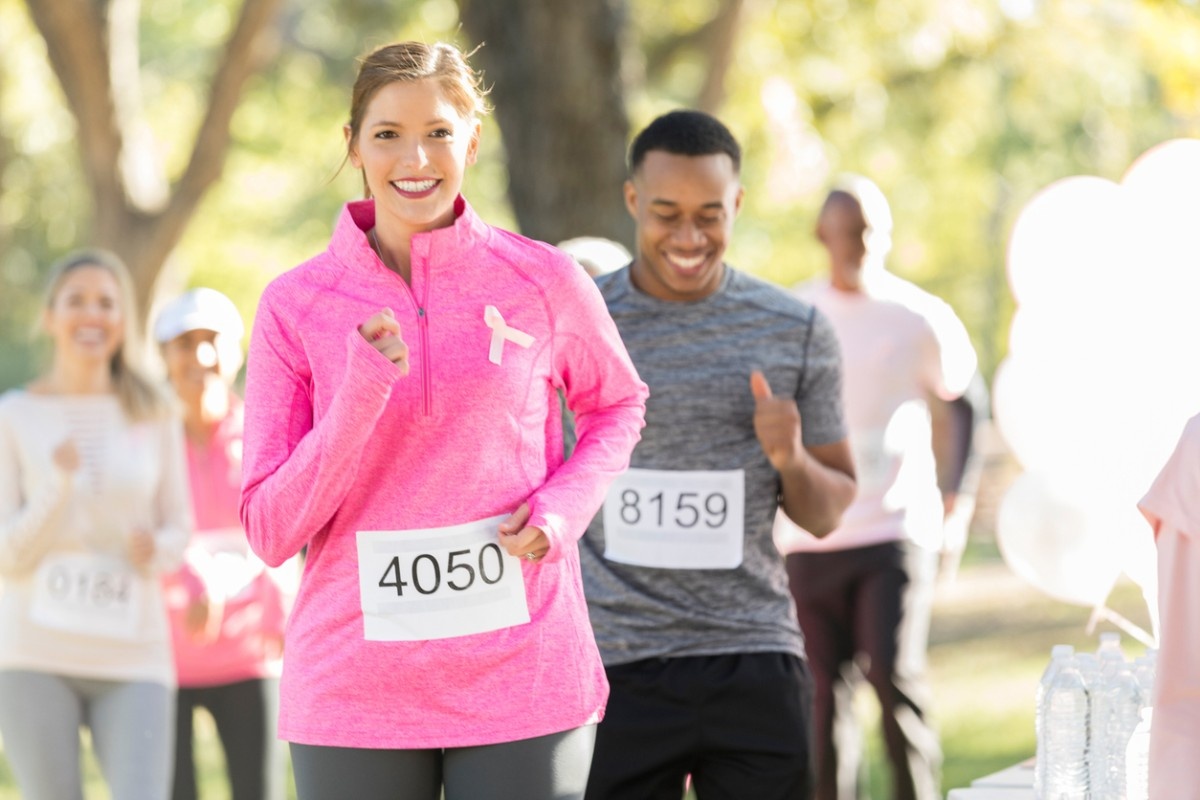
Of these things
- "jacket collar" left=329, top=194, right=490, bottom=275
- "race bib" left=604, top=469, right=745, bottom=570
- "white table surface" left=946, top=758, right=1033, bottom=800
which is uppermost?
"jacket collar" left=329, top=194, right=490, bottom=275

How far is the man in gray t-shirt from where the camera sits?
404 cm

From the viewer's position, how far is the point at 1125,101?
18.2 meters

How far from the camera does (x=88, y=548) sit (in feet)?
18.3

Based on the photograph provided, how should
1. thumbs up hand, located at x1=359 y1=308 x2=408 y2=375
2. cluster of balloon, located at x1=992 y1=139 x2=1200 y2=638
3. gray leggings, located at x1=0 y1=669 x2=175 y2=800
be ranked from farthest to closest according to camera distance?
gray leggings, located at x1=0 y1=669 x2=175 y2=800 < cluster of balloon, located at x1=992 y1=139 x2=1200 y2=638 < thumbs up hand, located at x1=359 y1=308 x2=408 y2=375

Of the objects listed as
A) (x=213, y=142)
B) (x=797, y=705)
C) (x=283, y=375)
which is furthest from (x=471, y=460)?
(x=213, y=142)

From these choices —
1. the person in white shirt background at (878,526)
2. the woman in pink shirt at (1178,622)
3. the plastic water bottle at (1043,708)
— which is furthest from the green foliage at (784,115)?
the woman in pink shirt at (1178,622)

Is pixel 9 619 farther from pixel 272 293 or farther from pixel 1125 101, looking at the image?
pixel 1125 101

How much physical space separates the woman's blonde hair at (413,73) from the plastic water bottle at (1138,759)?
6.12 feet

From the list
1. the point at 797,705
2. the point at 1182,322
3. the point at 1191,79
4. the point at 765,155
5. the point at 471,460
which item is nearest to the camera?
the point at 471,460

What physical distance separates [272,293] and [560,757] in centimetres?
92

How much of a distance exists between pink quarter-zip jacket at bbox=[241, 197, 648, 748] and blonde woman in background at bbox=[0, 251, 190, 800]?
2379 millimetres

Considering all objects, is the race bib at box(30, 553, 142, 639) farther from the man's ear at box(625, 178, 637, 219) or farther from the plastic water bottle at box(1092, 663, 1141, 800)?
the plastic water bottle at box(1092, 663, 1141, 800)

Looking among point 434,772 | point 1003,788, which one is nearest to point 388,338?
point 434,772

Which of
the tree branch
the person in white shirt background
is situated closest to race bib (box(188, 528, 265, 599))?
the person in white shirt background
